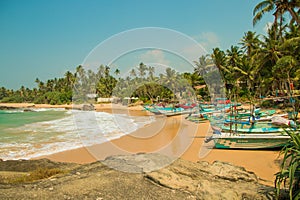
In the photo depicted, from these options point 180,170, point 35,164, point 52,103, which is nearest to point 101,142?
point 35,164

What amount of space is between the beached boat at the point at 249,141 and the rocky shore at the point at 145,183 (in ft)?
14.1

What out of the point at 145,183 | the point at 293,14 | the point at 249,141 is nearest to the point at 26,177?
the point at 145,183

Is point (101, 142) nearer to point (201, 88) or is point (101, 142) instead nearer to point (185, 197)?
point (185, 197)

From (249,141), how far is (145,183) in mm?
6283

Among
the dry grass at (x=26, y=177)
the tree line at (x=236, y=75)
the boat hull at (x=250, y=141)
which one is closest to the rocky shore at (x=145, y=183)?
the dry grass at (x=26, y=177)

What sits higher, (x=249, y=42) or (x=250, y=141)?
(x=249, y=42)

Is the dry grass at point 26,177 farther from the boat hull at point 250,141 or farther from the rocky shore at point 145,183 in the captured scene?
the boat hull at point 250,141

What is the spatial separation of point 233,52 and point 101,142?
29.9 meters

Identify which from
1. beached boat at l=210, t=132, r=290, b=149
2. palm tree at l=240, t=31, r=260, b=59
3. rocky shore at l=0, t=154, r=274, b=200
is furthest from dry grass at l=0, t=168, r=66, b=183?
palm tree at l=240, t=31, r=260, b=59

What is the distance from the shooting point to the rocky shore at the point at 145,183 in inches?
149

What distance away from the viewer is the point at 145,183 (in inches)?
170

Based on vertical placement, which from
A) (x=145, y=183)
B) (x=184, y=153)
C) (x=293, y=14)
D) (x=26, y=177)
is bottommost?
(x=184, y=153)

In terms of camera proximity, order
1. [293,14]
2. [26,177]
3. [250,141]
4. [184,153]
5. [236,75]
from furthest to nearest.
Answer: [236,75] → [293,14] → [184,153] → [250,141] → [26,177]

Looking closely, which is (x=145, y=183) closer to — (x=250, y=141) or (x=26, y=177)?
(x=26, y=177)
